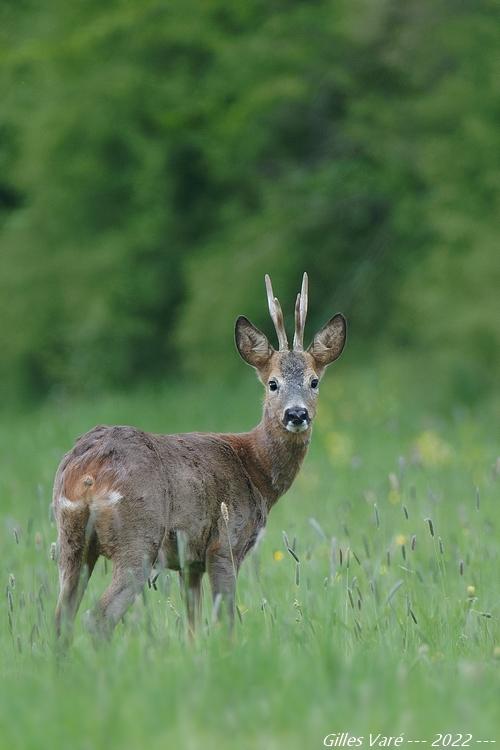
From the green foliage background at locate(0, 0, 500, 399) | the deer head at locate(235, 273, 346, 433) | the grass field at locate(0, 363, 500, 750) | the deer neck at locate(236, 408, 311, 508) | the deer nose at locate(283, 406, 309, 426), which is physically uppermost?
the green foliage background at locate(0, 0, 500, 399)

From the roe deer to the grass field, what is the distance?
0.14 m

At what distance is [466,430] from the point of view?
1230 centimetres

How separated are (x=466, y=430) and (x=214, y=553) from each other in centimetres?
707

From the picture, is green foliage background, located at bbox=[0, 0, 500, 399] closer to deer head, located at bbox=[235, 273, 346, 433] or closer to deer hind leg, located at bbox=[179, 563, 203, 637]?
deer head, located at bbox=[235, 273, 346, 433]

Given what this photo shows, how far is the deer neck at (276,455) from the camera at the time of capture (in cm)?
627

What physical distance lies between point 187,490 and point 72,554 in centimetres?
60

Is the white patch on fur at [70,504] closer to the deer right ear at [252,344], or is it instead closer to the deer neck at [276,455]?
the deer neck at [276,455]

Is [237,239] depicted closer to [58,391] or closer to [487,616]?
[58,391]

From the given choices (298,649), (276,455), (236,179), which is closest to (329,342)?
(276,455)

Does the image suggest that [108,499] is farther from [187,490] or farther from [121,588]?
[187,490]

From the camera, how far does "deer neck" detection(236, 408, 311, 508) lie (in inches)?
247

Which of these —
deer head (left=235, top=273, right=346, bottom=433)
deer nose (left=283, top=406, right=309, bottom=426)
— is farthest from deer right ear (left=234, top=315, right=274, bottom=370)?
deer nose (left=283, top=406, right=309, bottom=426)

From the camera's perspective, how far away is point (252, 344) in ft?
21.5

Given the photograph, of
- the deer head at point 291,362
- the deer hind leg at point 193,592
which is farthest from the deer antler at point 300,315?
the deer hind leg at point 193,592
